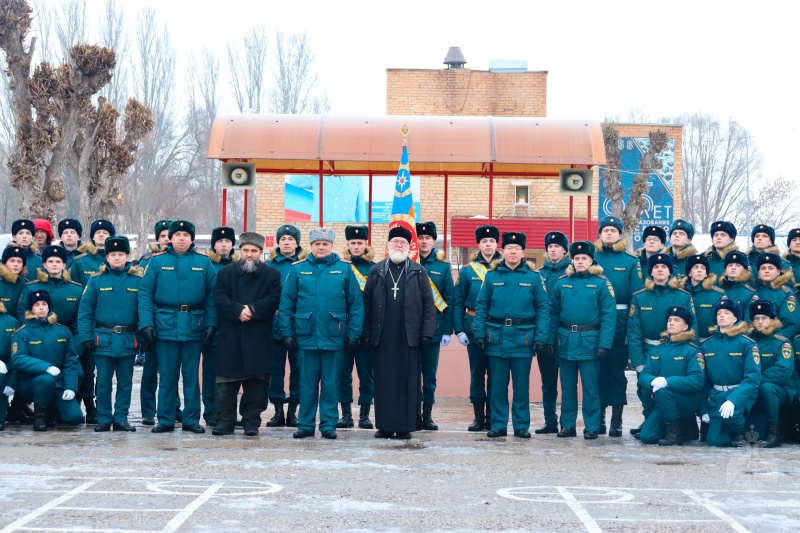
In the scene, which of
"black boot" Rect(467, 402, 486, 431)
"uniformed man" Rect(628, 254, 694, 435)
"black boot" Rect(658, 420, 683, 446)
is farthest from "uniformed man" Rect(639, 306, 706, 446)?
"black boot" Rect(467, 402, 486, 431)

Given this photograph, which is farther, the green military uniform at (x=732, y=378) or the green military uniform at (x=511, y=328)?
the green military uniform at (x=511, y=328)

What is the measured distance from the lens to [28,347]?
10656 millimetres

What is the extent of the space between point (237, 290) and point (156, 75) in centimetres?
3802

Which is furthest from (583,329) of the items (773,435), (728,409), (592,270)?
(773,435)

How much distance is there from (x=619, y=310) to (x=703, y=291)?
0.84 meters

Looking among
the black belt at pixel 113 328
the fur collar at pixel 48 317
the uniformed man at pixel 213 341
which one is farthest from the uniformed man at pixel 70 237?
the uniformed man at pixel 213 341

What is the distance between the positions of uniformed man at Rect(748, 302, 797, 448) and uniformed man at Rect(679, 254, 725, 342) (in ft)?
1.46

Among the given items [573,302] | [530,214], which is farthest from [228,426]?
[530,214]

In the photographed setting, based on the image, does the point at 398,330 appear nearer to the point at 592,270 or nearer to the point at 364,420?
the point at 364,420

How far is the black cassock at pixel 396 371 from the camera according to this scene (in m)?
10.4

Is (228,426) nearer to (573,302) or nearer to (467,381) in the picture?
(573,302)

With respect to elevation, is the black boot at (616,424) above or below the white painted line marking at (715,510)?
above

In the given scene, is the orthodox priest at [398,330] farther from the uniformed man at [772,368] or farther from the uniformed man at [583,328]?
the uniformed man at [772,368]

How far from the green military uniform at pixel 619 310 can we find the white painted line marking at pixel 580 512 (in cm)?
319
